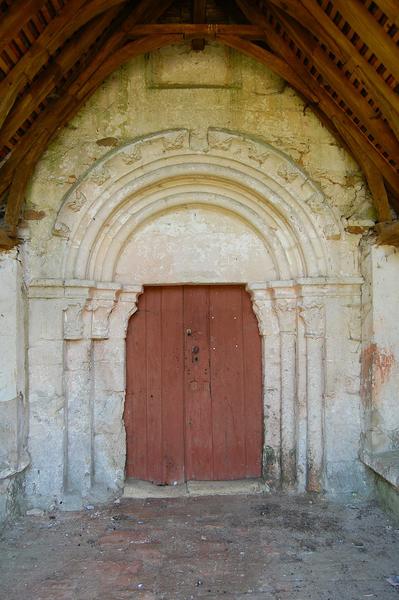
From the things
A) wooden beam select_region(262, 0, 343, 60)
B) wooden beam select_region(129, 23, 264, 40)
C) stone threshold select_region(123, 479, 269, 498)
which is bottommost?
stone threshold select_region(123, 479, 269, 498)

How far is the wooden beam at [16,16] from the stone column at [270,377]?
2517 millimetres

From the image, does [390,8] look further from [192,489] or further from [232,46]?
[192,489]

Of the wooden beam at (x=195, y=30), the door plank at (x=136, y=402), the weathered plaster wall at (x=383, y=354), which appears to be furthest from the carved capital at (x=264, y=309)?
the wooden beam at (x=195, y=30)

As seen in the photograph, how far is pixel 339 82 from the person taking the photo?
327 cm

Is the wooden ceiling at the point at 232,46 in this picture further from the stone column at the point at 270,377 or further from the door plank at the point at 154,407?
the door plank at the point at 154,407

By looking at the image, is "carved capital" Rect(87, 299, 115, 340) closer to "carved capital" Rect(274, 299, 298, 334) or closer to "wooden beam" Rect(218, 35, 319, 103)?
"carved capital" Rect(274, 299, 298, 334)

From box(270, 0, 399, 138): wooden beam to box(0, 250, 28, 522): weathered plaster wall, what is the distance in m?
2.63

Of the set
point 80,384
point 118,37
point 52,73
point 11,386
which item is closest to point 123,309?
point 80,384

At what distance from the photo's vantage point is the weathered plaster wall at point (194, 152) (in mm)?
3740

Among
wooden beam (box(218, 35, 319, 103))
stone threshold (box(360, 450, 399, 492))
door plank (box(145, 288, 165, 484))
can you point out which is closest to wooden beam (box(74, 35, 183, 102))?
wooden beam (box(218, 35, 319, 103))

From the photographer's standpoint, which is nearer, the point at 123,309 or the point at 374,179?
the point at 374,179

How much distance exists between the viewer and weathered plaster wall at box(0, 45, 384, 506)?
3.74 meters

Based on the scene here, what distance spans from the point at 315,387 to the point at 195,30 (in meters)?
2.94

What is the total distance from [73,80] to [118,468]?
3100 millimetres
